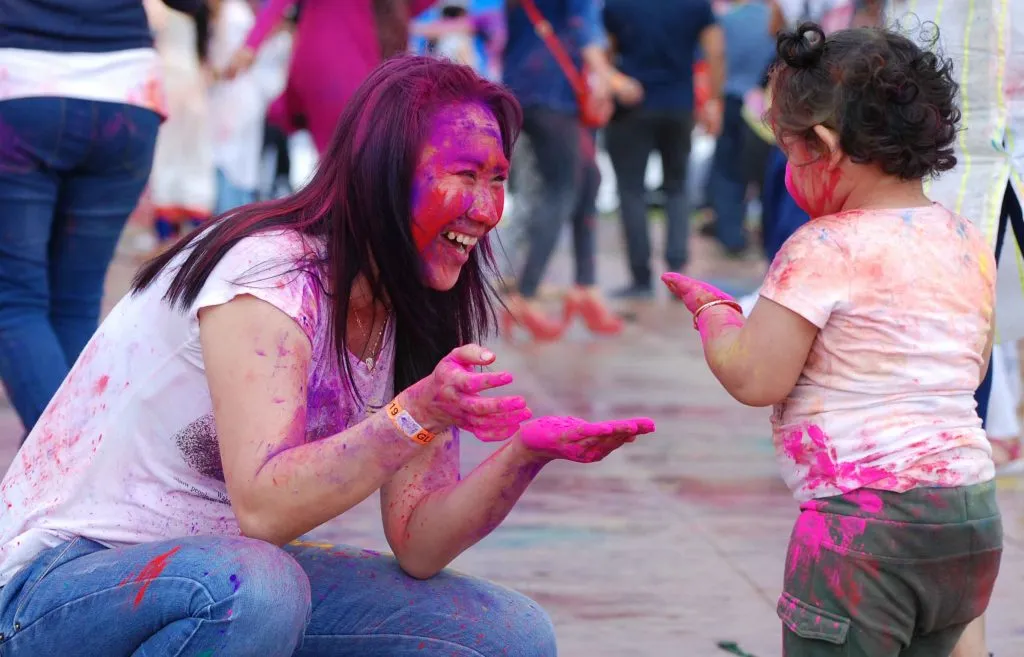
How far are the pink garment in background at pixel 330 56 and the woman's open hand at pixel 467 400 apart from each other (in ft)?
11.8

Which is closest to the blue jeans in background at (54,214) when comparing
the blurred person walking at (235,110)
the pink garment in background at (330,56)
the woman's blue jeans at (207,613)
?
the woman's blue jeans at (207,613)

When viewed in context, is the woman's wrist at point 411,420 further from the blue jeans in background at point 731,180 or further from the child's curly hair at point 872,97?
the blue jeans in background at point 731,180

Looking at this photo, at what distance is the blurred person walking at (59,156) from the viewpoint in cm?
312

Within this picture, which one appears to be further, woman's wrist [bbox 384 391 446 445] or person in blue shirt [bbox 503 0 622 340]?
person in blue shirt [bbox 503 0 622 340]

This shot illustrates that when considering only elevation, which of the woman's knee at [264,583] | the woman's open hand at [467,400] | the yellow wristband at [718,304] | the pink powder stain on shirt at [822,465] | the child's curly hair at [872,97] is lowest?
the woman's knee at [264,583]

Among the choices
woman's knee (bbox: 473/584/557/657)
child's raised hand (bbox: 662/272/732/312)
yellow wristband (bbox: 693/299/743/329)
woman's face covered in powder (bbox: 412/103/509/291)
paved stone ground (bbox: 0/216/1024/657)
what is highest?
woman's face covered in powder (bbox: 412/103/509/291)

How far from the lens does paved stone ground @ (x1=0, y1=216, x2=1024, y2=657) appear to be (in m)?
2.95

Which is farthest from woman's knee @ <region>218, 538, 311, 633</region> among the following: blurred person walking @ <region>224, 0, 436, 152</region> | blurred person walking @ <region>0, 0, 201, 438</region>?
blurred person walking @ <region>224, 0, 436, 152</region>

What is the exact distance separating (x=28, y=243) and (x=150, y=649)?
4.61 feet

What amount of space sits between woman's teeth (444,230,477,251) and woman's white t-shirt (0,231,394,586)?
0.22 metres

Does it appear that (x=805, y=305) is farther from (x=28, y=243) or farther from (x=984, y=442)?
(x=28, y=243)

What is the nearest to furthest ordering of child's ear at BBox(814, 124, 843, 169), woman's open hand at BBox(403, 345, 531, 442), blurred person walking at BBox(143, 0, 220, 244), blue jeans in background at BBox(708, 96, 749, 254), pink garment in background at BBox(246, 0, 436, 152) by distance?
woman's open hand at BBox(403, 345, 531, 442) → child's ear at BBox(814, 124, 843, 169) → pink garment in background at BBox(246, 0, 436, 152) → blurred person walking at BBox(143, 0, 220, 244) → blue jeans in background at BBox(708, 96, 749, 254)

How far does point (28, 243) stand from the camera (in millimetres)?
3141

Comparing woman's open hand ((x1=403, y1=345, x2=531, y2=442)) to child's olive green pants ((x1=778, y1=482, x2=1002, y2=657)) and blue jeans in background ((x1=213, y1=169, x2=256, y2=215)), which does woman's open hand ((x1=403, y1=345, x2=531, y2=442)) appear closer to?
child's olive green pants ((x1=778, y1=482, x2=1002, y2=657))
